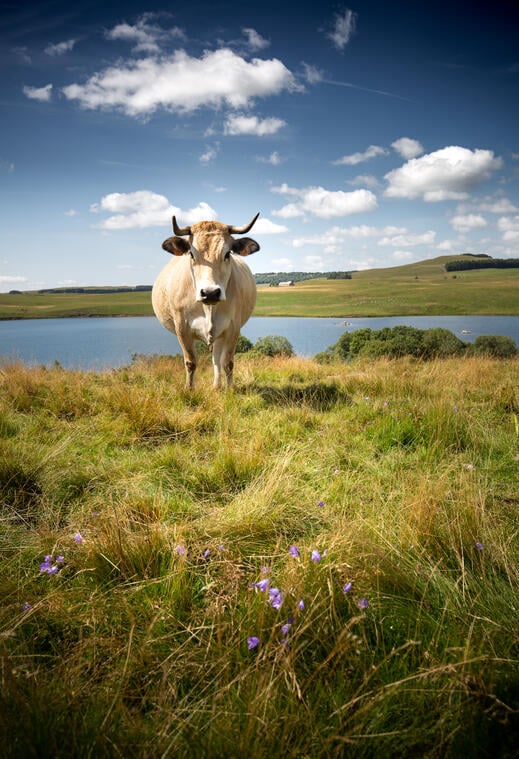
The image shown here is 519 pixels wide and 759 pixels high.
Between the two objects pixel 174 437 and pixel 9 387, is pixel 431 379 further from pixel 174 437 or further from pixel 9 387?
pixel 9 387

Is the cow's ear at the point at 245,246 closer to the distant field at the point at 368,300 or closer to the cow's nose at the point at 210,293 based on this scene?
the cow's nose at the point at 210,293

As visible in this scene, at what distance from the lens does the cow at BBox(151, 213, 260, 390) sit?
605 cm

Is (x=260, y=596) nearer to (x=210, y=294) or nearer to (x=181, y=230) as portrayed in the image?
(x=210, y=294)

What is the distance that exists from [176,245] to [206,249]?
0.62 meters

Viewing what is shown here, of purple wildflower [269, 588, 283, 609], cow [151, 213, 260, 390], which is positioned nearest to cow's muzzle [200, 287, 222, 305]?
cow [151, 213, 260, 390]

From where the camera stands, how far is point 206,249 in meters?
6.11

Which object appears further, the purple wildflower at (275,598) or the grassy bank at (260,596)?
the purple wildflower at (275,598)

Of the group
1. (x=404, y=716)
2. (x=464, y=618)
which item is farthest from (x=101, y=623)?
(x=464, y=618)

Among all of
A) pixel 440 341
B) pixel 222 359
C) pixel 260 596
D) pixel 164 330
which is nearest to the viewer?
pixel 260 596

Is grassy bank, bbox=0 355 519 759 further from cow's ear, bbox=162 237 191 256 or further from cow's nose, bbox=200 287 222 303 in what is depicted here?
cow's ear, bbox=162 237 191 256

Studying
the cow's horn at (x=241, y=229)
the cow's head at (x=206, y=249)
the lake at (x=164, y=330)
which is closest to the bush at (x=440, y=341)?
the lake at (x=164, y=330)

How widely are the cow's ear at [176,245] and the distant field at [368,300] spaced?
393 ft

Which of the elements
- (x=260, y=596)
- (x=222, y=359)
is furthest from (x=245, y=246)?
(x=260, y=596)

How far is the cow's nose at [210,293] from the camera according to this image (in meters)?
5.63
